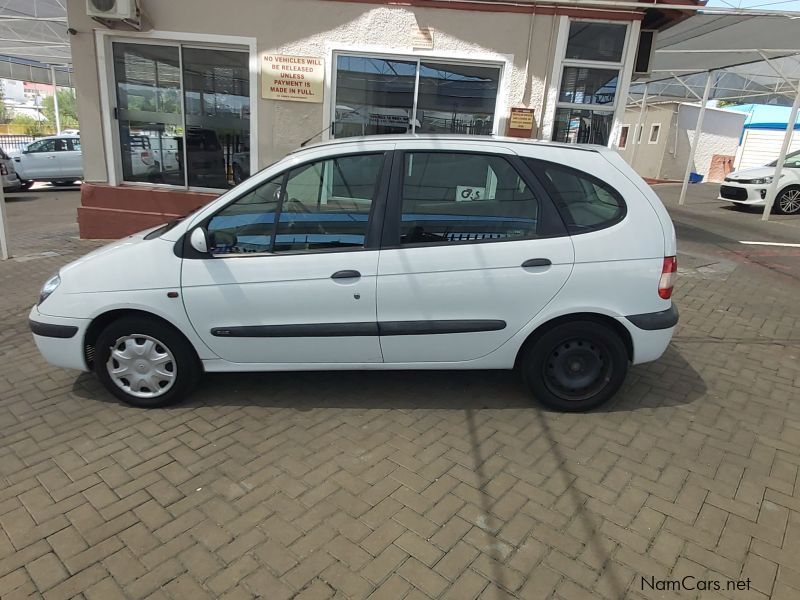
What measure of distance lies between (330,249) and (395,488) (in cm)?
150

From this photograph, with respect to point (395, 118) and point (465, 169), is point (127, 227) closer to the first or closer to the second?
point (395, 118)

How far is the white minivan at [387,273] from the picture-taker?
11.0ft

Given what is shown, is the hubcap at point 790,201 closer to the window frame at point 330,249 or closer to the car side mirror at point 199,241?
the window frame at point 330,249

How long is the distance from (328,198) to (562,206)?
153 centimetres

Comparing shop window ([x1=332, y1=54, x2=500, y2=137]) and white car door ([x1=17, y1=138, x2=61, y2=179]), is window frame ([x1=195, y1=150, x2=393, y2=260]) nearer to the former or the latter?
shop window ([x1=332, y1=54, x2=500, y2=137])

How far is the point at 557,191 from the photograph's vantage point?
345 centimetres

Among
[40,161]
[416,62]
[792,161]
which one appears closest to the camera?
[416,62]

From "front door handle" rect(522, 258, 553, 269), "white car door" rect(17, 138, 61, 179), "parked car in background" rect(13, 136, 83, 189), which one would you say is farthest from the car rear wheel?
"white car door" rect(17, 138, 61, 179)

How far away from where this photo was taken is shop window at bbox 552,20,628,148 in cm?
706

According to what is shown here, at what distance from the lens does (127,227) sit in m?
7.80

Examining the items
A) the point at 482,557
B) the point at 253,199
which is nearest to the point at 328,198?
the point at 253,199

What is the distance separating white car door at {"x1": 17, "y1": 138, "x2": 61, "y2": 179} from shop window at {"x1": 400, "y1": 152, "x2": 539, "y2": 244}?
16.7 m

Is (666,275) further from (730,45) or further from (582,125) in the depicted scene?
(730,45)

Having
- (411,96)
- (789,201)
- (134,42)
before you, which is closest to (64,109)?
(134,42)
